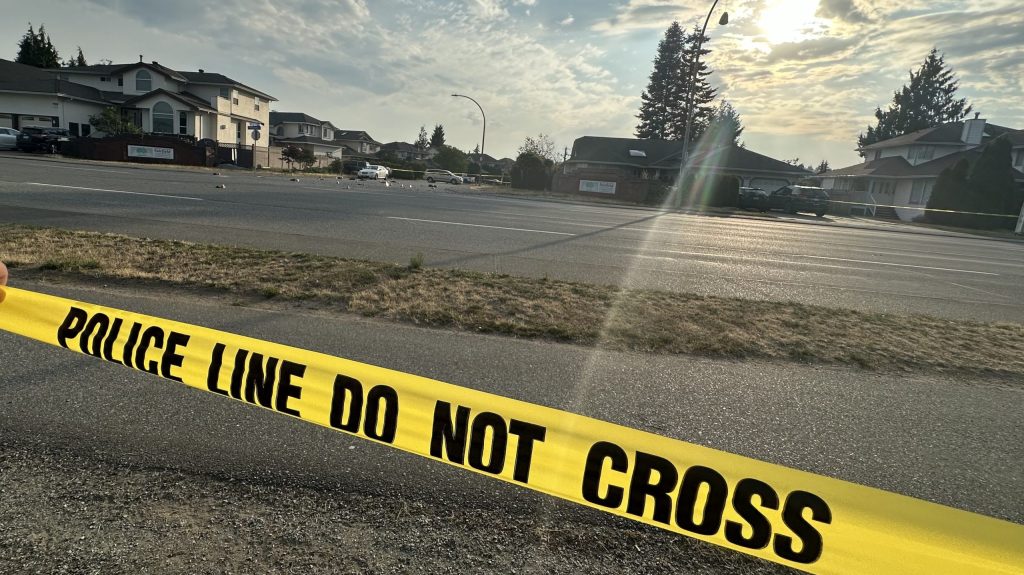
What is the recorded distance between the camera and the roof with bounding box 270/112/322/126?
71.9m

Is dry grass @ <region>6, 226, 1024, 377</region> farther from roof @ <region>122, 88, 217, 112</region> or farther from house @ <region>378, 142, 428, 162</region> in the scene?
house @ <region>378, 142, 428, 162</region>

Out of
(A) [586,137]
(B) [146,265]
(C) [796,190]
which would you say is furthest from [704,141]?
(B) [146,265]

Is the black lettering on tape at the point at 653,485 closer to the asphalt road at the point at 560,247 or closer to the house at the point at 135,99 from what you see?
the asphalt road at the point at 560,247

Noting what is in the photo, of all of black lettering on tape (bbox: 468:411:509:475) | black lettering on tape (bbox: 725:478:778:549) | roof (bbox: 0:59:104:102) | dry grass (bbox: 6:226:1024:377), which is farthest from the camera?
roof (bbox: 0:59:104:102)

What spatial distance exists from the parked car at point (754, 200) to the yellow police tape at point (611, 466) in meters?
35.0

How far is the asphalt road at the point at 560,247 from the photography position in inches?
311

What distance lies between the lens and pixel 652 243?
1268 centimetres

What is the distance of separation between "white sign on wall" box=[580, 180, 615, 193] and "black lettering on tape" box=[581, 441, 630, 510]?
37.1 m

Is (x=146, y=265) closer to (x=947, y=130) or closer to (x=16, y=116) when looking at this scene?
(x=16, y=116)

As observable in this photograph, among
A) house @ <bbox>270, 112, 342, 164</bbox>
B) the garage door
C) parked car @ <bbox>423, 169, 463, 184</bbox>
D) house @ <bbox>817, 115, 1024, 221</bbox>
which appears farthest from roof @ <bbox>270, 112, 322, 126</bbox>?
house @ <bbox>817, 115, 1024, 221</bbox>

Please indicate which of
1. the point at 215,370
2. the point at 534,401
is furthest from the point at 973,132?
the point at 215,370

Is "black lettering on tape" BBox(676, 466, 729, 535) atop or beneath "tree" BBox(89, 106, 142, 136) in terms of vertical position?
beneath

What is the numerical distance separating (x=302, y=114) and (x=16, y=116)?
117 feet

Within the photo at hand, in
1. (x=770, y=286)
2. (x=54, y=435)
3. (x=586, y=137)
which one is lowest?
(x=54, y=435)
